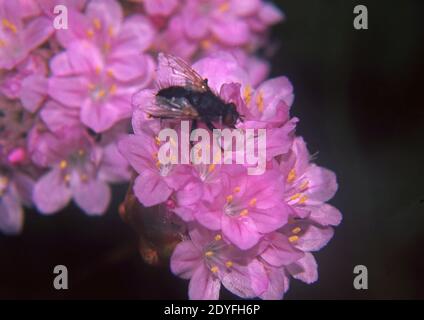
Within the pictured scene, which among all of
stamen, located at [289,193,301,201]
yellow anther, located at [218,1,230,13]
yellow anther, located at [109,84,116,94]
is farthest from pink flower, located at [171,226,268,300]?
yellow anther, located at [218,1,230,13]

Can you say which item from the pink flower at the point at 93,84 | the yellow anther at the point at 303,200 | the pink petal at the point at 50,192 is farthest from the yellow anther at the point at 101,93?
the yellow anther at the point at 303,200

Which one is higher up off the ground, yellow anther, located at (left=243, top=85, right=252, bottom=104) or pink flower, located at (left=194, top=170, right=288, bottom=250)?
yellow anther, located at (left=243, top=85, right=252, bottom=104)

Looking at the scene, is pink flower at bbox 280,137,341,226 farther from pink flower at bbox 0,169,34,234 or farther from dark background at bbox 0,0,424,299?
pink flower at bbox 0,169,34,234

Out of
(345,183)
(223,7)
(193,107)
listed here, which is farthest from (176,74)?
(345,183)

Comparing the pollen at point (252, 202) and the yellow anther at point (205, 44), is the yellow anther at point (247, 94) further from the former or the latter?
the yellow anther at point (205, 44)

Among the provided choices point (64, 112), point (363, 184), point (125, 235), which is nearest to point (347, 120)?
point (363, 184)
